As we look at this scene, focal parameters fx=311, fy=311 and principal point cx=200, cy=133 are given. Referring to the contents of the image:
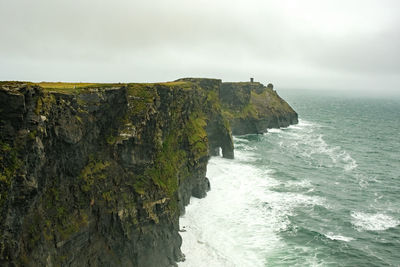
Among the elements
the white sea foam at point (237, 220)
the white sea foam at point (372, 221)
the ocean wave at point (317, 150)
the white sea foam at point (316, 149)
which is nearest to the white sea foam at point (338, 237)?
the white sea foam at point (372, 221)

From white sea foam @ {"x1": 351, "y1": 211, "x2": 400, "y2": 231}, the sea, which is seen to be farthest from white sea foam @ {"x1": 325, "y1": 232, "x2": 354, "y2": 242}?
white sea foam @ {"x1": 351, "y1": 211, "x2": 400, "y2": 231}

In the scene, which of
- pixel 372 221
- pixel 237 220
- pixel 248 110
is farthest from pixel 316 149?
pixel 237 220

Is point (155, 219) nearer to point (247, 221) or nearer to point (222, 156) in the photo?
point (247, 221)

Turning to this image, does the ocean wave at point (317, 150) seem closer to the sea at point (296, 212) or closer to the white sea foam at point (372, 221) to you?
the sea at point (296, 212)

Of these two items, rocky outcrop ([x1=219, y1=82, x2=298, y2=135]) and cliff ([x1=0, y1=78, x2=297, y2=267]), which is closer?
cliff ([x1=0, y1=78, x2=297, y2=267])

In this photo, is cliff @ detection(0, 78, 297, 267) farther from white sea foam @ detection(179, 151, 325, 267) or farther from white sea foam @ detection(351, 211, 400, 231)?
white sea foam @ detection(351, 211, 400, 231)

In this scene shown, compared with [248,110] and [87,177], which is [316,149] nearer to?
[248,110]
